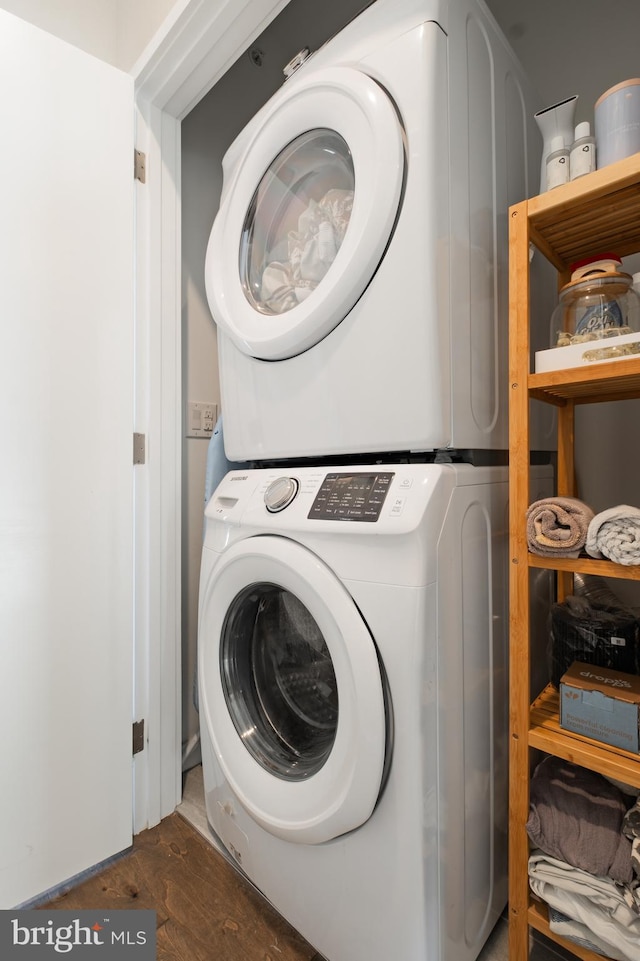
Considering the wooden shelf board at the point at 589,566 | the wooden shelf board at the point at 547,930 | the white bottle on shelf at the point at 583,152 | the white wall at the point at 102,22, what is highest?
the white wall at the point at 102,22

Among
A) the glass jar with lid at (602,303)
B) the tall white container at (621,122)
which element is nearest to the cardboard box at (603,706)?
the glass jar with lid at (602,303)

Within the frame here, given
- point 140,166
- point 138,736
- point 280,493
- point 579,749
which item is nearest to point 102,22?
point 140,166

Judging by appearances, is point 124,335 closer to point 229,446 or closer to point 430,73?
point 229,446

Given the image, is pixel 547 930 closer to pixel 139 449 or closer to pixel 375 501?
pixel 375 501

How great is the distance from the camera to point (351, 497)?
34.0 inches

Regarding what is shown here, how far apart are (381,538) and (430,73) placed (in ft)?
2.56

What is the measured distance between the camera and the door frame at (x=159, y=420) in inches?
53.5

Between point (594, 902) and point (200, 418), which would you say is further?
point (200, 418)

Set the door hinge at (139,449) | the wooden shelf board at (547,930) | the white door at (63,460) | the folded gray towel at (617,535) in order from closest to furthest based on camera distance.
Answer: the folded gray towel at (617,535) → the wooden shelf board at (547,930) → the white door at (63,460) → the door hinge at (139,449)

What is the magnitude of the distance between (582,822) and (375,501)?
2.12 ft

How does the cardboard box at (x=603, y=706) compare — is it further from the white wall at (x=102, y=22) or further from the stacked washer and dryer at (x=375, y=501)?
the white wall at (x=102, y=22)

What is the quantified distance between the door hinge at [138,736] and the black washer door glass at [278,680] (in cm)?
46

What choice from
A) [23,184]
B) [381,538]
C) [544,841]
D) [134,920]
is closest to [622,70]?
[381,538]

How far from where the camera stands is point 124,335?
1.30 meters
